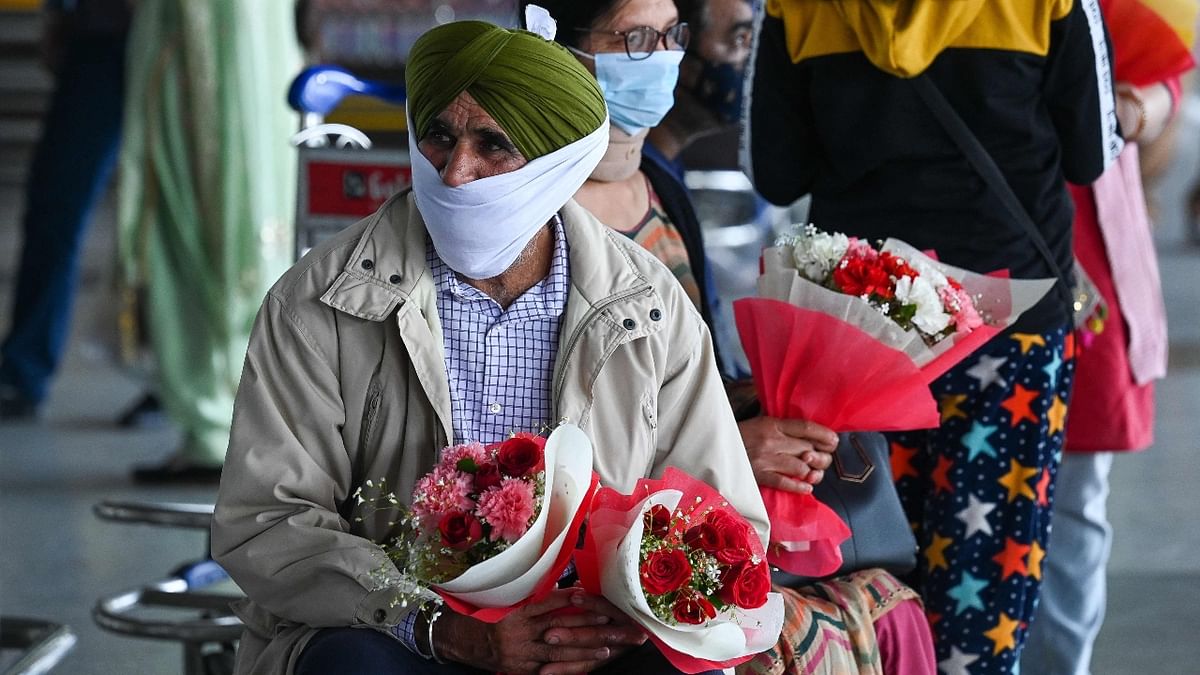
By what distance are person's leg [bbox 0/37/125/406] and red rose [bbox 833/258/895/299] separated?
424 cm

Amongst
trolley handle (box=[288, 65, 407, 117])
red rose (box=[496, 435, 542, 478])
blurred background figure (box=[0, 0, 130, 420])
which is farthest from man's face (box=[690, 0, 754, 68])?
blurred background figure (box=[0, 0, 130, 420])

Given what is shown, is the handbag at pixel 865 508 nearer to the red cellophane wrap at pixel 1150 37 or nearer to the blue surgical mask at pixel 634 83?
the blue surgical mask at pixel 634 83

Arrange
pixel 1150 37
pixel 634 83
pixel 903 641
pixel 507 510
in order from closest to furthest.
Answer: pixel 507 510, pixel 903 641, pixel 634 83, pixel 1150 37

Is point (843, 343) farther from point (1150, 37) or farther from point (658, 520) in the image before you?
point (1150, 37)

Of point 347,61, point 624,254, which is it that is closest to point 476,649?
point 624,254

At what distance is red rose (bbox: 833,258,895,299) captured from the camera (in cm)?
270

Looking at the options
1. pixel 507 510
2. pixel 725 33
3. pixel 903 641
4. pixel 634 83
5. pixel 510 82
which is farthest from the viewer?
pixel 725 33

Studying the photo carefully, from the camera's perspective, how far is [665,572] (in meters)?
2.04

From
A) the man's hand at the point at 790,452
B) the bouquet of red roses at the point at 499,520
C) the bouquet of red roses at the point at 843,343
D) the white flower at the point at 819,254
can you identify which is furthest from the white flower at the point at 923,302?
the bouquet of red roses at the point at 499,520

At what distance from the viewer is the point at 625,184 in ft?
10.2

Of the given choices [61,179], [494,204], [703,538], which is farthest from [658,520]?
[61,179]

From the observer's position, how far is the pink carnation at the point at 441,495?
2.00 meters

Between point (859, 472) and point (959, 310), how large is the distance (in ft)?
1.10

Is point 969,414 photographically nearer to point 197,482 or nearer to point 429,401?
point 429,401
